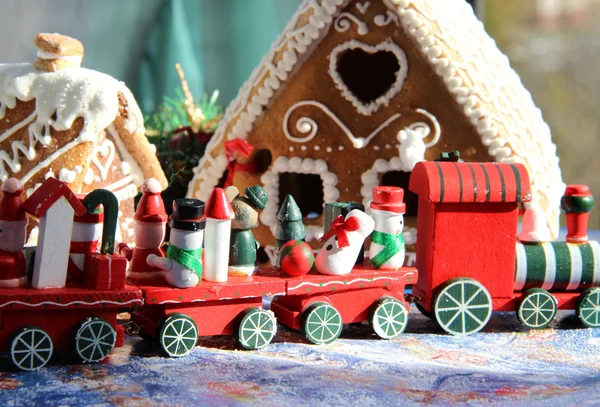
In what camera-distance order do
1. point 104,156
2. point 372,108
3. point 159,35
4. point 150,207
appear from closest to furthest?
point 150,207, point 104,156, point 372,108, point 159,35

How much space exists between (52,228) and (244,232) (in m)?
0.57

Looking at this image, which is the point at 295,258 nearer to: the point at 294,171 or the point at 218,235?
the point at 218,235

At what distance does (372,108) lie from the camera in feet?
10.4

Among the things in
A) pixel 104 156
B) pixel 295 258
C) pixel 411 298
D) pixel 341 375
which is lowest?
pixel 341 375

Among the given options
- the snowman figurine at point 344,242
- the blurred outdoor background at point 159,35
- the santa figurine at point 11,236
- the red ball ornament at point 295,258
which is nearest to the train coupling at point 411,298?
the snowman figurine at point 344,242

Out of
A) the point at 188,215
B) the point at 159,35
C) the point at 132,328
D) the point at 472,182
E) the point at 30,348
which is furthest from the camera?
the point at 159,35

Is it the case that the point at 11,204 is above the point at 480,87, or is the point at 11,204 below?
below

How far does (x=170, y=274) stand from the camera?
7.59ft

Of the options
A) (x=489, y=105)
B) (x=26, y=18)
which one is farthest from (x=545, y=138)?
(x=26, y=18)

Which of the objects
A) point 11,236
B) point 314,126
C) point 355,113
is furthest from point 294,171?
point 11,236

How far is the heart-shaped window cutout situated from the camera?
3.14m

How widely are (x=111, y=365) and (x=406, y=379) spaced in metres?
0.82

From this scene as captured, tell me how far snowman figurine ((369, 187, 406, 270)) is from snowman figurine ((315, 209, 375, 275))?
0.28 feet

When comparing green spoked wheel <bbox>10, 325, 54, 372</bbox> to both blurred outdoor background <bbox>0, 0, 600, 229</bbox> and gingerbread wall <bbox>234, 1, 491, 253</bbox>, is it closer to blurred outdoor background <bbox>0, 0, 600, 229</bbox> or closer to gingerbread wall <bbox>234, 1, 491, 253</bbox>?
gingerbread wall <bbox>234, 1, 491, 253</bbox>
